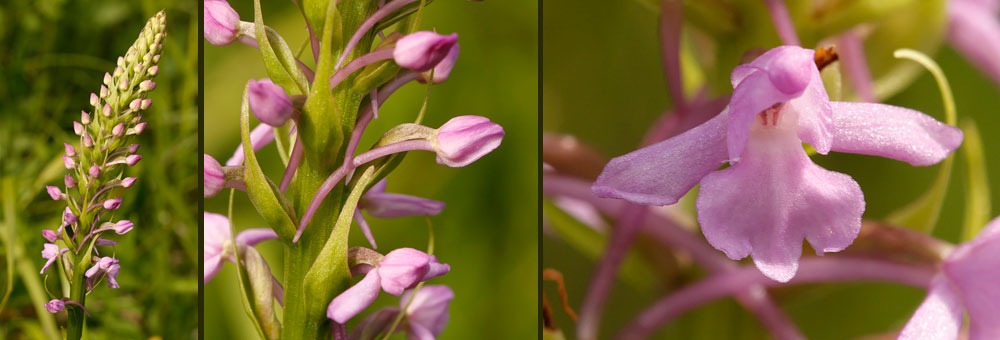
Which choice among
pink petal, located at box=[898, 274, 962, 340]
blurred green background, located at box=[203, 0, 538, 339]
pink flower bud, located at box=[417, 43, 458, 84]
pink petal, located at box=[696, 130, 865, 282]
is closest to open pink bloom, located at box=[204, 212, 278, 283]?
blurred green background, located at box=[203, 0, 538, 339]

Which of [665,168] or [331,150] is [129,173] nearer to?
[331,150]

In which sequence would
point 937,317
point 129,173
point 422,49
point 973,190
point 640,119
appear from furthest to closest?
point 640,119, point 129,173, point 973,190, point 937,317, point 422,49

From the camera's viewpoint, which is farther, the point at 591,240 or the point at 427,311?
the point at 591,240

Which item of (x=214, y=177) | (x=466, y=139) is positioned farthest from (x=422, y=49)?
(x=214, y=177)

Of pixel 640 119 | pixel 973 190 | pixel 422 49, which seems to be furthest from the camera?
pixel 640 119

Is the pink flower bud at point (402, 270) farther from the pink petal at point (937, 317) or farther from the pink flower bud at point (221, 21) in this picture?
the pink petal at point (937, 317)

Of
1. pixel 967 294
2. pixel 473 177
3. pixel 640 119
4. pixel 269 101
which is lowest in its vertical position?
pixel 640 119
